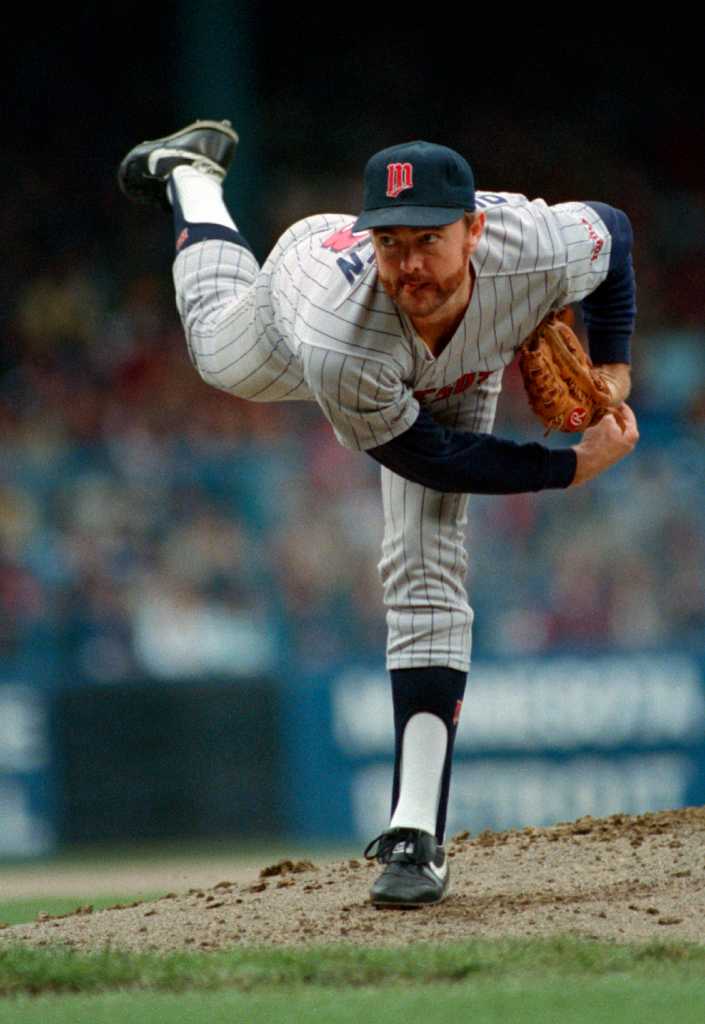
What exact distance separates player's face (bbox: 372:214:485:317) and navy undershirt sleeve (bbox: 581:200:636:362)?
779 millimetres

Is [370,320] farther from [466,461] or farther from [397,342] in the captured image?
[466,461]

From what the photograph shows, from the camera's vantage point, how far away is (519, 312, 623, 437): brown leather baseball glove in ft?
12.7

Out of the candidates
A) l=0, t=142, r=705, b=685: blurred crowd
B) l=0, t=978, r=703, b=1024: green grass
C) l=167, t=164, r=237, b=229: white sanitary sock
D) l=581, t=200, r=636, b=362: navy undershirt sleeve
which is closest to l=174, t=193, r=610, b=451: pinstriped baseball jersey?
l=581, t=200, r=636, b=362: navy undershirt sleeve

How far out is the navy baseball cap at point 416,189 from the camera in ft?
10.9

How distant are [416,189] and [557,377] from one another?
2.33 feet

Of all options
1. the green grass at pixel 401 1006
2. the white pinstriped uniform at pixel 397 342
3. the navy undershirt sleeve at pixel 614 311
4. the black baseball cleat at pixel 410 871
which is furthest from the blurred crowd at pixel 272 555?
the green grass at pixel 401 1006

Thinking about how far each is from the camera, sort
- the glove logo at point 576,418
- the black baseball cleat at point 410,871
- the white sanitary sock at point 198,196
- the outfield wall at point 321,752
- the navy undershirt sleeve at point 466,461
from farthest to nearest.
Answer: the outfield wall at point 321,752, the white sanitary sock at point 198,196, the glove logo at point 576,418, the black baseball cleat at point 410,871, the navy undershirt sleeve at point 466,461

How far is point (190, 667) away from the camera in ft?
29.1

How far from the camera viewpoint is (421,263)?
3359 millimetres

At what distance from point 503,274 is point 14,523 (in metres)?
5.95

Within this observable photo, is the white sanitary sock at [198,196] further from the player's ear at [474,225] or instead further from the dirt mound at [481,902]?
the dirt mound at [481,902]

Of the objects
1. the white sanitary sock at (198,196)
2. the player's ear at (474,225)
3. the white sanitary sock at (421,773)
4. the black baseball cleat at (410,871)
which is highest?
the white sanitary sock at (198,196)

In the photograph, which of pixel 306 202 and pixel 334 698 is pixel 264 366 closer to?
pixel 334 698

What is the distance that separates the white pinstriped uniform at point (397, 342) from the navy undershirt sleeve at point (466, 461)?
6cm
